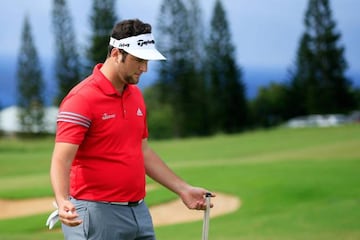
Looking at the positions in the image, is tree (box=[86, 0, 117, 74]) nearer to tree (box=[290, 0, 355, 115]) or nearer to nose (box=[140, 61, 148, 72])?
tree (box=[290, 0, 355, 115])

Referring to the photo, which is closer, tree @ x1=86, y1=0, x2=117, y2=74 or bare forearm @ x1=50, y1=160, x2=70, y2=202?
bare forearm @ x1=50, y1=160, x2=70, y2=202

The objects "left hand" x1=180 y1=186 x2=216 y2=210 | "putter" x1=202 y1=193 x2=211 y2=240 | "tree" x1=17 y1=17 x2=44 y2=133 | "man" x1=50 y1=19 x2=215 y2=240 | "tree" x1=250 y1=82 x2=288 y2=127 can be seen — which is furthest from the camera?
"tree" x1=250 y1=82 x2=288 y2=127

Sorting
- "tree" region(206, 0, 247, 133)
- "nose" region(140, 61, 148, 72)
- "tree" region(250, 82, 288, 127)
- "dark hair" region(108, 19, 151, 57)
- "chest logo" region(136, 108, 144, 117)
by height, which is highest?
"dark hair" region(108, 19, 151, 57)

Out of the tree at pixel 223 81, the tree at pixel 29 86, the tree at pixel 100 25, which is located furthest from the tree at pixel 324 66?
the tree at pixel 29 86

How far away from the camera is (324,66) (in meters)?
62.3

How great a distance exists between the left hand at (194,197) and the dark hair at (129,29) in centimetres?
94

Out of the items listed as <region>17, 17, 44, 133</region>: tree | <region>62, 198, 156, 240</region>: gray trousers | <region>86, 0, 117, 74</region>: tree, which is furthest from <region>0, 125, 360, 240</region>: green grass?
<region>17, 17, 44, 133</region>: tree

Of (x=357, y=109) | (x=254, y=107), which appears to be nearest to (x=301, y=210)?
(x=357, y=109)

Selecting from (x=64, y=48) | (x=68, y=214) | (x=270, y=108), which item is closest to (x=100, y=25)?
(x=64, y=48)

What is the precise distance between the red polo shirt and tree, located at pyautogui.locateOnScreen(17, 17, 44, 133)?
5744 centimetres

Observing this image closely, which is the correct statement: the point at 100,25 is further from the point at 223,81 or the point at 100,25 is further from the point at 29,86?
the point at 223,81

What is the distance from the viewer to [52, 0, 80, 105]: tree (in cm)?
5688

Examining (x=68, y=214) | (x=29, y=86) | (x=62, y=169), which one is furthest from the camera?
(x=29, y=86)

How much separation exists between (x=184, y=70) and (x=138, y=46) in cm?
5543
